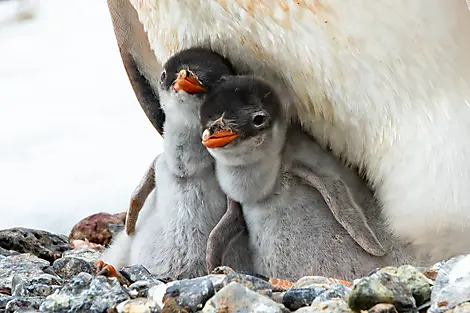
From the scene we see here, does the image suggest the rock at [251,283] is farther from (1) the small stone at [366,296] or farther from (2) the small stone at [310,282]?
(1) the small stone at [366,296]

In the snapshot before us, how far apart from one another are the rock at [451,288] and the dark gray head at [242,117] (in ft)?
2.09

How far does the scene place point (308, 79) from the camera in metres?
2.17

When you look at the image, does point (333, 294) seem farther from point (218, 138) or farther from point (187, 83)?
point (187, 83)

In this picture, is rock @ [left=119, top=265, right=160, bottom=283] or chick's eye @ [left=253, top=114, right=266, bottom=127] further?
chick's eye @ [left=253, top=114, right=266, bottom=127]

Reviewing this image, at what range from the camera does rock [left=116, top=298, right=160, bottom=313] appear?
1.51 m

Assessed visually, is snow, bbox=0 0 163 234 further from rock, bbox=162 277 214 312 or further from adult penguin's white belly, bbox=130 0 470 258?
rock, bbox=162 277 214 312

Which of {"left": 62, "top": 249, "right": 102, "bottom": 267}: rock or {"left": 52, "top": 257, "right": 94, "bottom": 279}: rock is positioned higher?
{"left": 52, "top": 257, "right": 94, "bottom": 279}: rock

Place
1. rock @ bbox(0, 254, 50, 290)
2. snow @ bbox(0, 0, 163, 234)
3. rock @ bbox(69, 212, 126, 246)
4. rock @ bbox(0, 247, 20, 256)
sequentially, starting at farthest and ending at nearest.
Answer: snow @ bbox(0, 0, 163, 234) < rock @ bbox(69, 212, 126, 246) < rock @ bbox(0, 247, 20, 256) < rock @ bbox(0, 254, 50, 290)

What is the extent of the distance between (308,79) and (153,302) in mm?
791

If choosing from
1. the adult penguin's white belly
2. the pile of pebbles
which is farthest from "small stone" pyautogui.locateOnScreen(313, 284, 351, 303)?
the adult penguin's white belly

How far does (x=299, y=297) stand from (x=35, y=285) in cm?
53

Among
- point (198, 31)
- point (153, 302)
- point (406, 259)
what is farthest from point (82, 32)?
point (153, 302)

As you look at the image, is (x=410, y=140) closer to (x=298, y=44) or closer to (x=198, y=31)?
(x=298, y=44)

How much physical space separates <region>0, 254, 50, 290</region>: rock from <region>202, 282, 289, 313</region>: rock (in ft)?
1.94
